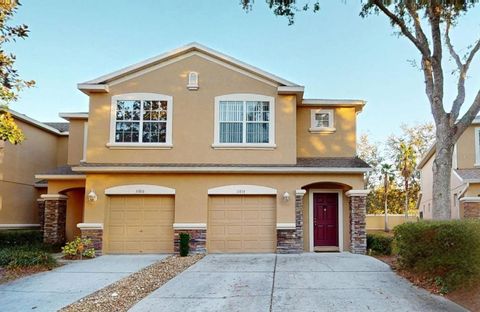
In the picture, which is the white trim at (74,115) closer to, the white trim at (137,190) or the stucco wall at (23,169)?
the stucco wall at (23,169)

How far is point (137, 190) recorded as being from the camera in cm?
1569

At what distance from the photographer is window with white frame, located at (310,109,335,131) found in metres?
17.5

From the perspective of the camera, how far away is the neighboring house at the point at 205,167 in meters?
15.5

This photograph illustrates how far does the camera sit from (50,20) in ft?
54.3

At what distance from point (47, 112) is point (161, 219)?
47.3 ft

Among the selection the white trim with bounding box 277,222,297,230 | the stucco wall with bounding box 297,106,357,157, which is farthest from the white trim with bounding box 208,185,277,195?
the stucco wall with bounding box 297,106,357,157

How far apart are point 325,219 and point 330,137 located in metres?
3.38

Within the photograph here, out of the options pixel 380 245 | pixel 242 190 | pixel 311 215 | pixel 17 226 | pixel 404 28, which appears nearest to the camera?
pixel 404 28

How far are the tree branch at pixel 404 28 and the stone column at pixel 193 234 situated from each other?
30.5 ft

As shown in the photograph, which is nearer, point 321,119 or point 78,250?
point 78,250

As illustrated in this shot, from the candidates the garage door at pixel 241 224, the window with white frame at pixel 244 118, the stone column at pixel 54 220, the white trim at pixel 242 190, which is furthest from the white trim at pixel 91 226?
the window with white frame at pixel 244 118

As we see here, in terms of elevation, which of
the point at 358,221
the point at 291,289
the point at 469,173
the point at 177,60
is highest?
the point at 177,60

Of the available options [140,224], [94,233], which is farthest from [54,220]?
[140,224]

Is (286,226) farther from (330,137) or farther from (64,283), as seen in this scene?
(64,283)
